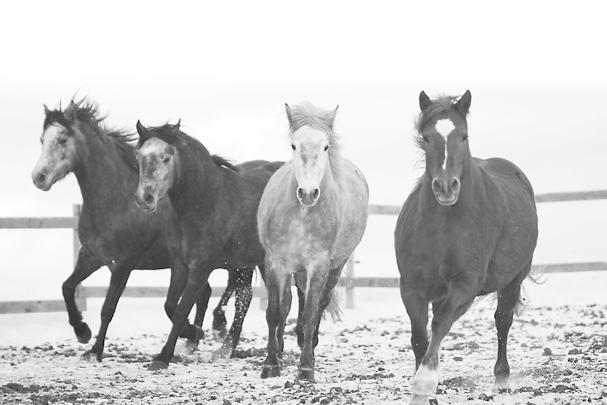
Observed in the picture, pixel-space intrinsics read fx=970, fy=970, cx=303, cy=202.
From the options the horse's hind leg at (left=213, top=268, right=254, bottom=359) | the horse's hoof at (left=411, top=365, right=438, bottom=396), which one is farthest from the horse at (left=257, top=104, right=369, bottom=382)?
the horse's hoof at (left=411, top=365, right=438, bottom=396)

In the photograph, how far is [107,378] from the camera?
7.91 m

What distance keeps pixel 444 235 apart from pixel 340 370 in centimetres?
254

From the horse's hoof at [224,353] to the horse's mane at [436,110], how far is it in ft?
11.7

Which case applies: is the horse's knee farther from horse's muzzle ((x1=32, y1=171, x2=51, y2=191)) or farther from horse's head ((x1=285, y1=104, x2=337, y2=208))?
horse's head ((x1=285, y1=104, x2=337, y2=208))

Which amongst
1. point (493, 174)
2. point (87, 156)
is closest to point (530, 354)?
point (493, 174)

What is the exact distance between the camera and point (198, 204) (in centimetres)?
881

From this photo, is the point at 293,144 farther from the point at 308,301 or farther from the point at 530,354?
the point at 530,354

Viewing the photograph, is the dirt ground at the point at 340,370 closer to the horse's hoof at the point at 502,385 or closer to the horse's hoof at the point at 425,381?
the horse's hoof at the point at 502,385

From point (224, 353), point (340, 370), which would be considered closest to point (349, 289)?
point (224, 353)

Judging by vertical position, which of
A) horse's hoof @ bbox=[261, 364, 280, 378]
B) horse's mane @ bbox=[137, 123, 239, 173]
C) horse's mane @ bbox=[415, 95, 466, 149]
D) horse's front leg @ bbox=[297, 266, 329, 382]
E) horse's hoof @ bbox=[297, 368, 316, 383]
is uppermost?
horse's mane @ bbox=[415, 95, 466, 149]

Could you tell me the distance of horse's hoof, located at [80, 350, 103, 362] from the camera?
895 centimetres

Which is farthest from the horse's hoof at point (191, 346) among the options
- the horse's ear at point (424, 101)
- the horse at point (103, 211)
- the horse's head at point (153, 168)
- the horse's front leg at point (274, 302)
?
the horse's ear at point (424, 101)

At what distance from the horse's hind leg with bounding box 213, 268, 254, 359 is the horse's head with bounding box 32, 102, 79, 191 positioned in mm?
2005

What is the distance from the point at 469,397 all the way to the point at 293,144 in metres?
2.34
